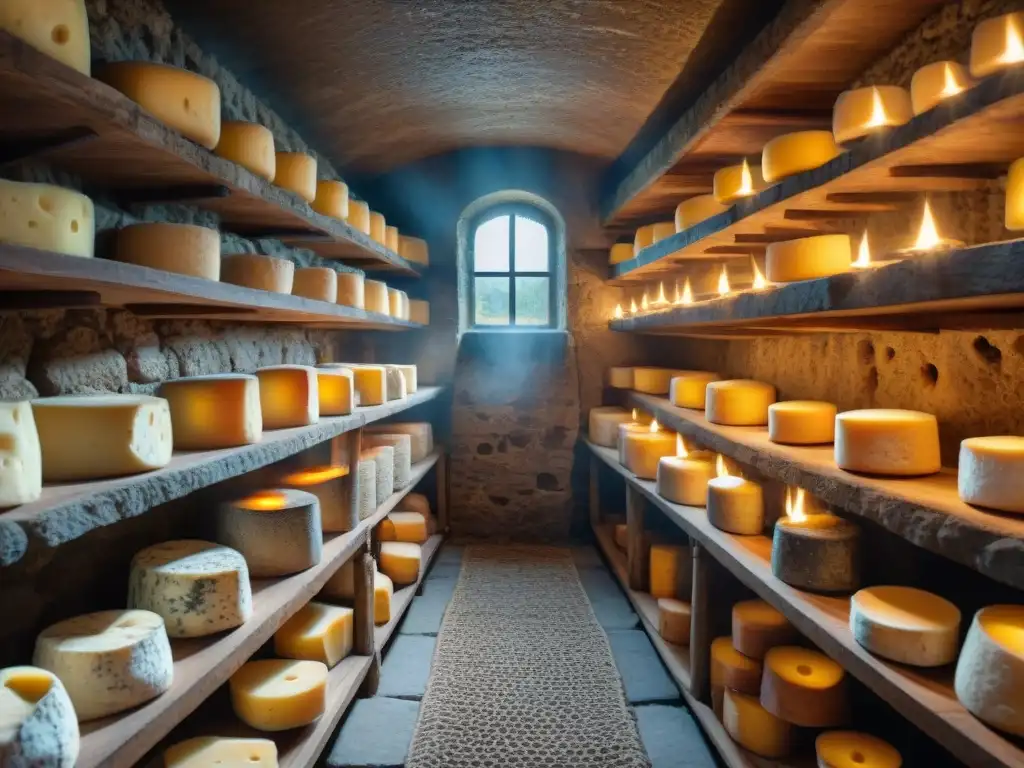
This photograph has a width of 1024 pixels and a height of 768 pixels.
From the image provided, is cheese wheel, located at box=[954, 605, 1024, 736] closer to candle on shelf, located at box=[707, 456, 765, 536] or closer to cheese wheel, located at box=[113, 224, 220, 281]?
candle on shelf, located at box=[707, 456, 765, 536]

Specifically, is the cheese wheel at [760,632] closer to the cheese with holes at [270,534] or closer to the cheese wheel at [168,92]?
the cheese with holes at [270,534]

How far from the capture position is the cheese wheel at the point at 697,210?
3229 mm

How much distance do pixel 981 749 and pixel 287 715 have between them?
74.6 inches

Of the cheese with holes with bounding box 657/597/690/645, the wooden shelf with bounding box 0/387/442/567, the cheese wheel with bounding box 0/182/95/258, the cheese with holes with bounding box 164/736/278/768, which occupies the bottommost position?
the cheese with holes with bounding box 657/597/690/645

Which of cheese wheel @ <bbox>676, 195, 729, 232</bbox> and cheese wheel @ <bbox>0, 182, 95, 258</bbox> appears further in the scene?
cheese wheel @ <bbox>676, 195, 729, 232</bbox>

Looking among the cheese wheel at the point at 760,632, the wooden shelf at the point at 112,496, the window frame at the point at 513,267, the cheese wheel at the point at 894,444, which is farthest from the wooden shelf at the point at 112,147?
the window frame at the point at 513,267

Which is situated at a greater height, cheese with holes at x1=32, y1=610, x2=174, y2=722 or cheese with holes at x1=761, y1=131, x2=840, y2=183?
cheese with holes at x1=761, y1=131, x2=840, y2=183

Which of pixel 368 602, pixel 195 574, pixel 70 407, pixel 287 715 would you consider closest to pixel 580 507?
pixel 368 602

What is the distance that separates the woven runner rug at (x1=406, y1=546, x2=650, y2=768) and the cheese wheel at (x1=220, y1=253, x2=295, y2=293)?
1.78m

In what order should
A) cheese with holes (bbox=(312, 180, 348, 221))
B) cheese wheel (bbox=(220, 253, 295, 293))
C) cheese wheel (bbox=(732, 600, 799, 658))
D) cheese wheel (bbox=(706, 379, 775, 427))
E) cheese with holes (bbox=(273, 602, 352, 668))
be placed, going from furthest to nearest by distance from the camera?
cheese with holes (bbox=(312, 180, 348, 221)), cheese wheel (bbox=(706, 379, 775, 427)), cheese with holes (bbox=(273, 602, 352, 668)), cheese wheel (bbox=(732, 600, 799, 658)), cheese wheel (bbox=(220, 253, 295, 293))

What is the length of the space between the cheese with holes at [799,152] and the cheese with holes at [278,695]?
2.26 m

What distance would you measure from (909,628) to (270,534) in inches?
73.3

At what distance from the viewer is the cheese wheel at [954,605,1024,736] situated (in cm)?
129

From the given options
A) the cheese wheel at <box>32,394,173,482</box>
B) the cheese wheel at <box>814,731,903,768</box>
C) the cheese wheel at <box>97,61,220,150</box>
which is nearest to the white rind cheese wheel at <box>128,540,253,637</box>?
the cheese wheel at <box>32,394,173,482</box>
